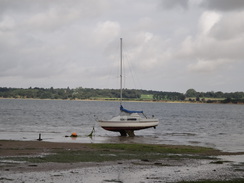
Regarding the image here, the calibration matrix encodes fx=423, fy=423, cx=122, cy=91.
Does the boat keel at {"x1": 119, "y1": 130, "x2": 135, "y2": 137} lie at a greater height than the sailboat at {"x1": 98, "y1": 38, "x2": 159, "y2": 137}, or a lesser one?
lesser

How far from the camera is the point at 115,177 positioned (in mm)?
20594

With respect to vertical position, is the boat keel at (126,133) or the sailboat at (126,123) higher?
the sailboat at (126,123)

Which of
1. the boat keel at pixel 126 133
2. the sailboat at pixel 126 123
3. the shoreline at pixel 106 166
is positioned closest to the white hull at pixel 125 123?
the sailboat at pixel 126 123

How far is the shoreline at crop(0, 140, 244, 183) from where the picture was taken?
2039cm

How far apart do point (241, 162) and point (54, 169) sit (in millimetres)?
12543

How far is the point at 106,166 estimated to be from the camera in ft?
77.8

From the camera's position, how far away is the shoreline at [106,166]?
2039cm

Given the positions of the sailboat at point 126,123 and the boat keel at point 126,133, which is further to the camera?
the boat keel at point 126,133

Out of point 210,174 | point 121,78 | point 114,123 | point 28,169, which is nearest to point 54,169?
point 28,169

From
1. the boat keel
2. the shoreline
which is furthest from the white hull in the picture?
the shoreline

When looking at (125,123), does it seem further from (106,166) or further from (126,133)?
(106,166)

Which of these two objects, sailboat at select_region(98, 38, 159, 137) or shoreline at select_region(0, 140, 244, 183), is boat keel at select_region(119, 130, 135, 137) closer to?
sailboat at select_region(98, 38, 159, 137)

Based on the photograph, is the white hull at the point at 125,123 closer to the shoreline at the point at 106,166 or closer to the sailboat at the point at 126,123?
the sailboat at the point at 126,123

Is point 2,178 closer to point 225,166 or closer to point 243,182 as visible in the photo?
point 243,182
